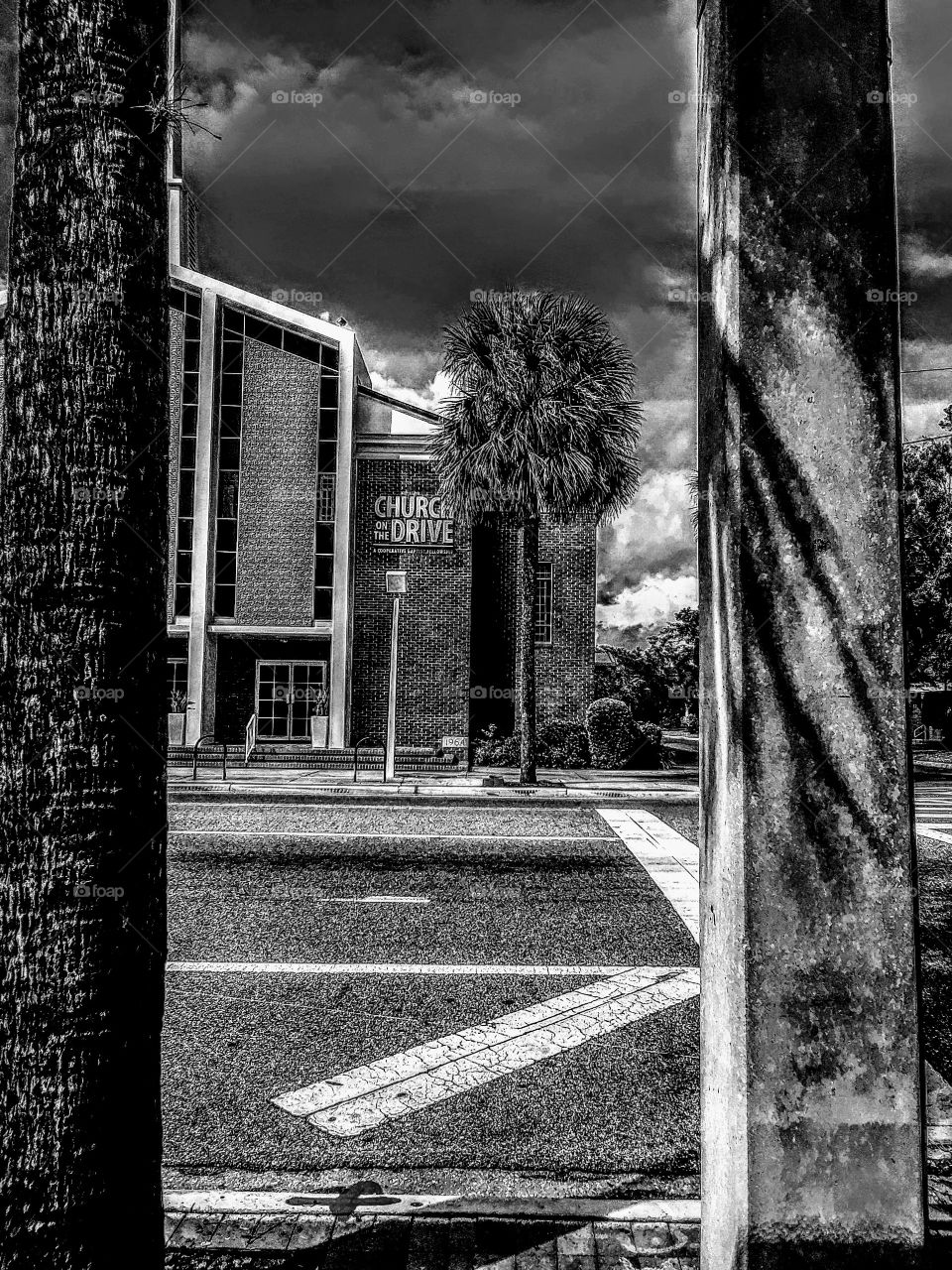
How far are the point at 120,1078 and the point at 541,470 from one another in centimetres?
1660

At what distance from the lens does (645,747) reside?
22375mm

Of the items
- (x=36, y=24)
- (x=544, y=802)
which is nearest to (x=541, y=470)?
(x=544, y=802)

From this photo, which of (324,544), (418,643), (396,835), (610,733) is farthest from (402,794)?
(324,544)

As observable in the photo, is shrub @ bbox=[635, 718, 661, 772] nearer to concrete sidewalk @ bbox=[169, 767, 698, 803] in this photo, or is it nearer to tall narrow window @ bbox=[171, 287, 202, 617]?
concrete sidewalk @ bbox=[169, 767, 698, 803]

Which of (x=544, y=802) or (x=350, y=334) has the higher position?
(x=350, y=334)

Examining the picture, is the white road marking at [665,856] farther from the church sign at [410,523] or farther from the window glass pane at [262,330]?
the window glass pane at [262,330]

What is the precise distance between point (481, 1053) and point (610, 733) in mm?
18160

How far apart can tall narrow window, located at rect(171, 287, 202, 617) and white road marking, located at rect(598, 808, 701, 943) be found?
55.4 feet

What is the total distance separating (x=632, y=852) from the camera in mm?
9461

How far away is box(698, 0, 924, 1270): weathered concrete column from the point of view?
6.74 ft

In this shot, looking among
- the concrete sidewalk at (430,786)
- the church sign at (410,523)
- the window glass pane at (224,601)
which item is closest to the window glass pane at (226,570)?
the window glass pane at (224,601)

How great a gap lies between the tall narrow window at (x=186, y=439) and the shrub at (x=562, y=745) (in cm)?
1095

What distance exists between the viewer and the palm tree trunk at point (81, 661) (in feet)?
6.55

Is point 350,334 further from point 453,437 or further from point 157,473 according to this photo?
point 157,473
